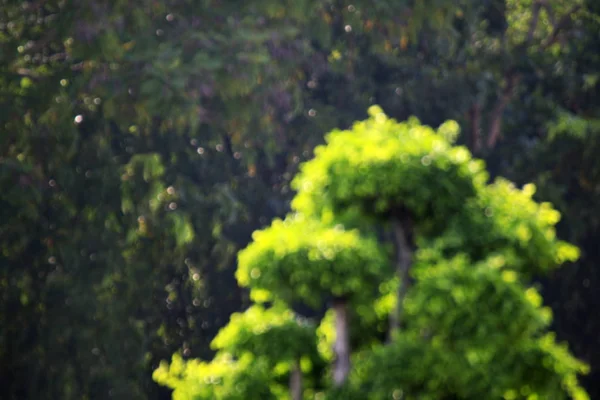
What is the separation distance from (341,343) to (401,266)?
0.66 metres

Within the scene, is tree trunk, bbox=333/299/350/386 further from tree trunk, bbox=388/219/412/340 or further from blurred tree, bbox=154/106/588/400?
tree trunk, bbox=388/219/412/340

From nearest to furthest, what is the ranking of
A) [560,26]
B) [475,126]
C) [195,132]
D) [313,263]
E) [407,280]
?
[313,263] < [407,280] < [195,132] < [560,26] < [475,126]

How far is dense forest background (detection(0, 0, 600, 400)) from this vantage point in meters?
15.8

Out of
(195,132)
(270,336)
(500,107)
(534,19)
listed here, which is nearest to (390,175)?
(270,336)

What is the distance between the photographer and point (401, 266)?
946 cm

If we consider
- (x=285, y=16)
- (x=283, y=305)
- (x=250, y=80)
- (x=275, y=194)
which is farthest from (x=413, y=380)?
(x=275, y=194)

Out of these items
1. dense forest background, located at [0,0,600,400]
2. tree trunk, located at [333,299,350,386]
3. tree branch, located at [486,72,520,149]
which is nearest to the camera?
tree trunk, located at [333,299,350,386]

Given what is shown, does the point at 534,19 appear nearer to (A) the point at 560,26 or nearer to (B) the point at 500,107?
(A) the point at 560,26

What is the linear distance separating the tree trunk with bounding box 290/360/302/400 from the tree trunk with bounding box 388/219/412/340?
66cm

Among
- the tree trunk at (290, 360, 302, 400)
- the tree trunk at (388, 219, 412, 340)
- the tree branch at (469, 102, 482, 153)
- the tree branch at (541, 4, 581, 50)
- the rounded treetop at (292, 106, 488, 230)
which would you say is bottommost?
the tree branch at (469, 102, 482, 153)

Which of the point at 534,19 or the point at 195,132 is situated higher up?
the point at 195,132

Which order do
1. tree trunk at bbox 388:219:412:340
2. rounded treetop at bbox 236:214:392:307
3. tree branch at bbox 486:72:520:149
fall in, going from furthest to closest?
tree branch at bbox 486:72:520:149 → tree trunk at bbox 388:219:412:340 → rounded treetop at bbox 236:214:392:307

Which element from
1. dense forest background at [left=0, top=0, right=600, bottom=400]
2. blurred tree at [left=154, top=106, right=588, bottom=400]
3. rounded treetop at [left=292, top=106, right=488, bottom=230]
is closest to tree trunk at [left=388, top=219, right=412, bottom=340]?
blurred tree at [left=154, top=106, right=588, bottom=400]

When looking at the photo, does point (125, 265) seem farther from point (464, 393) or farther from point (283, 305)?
point (464, 393)
